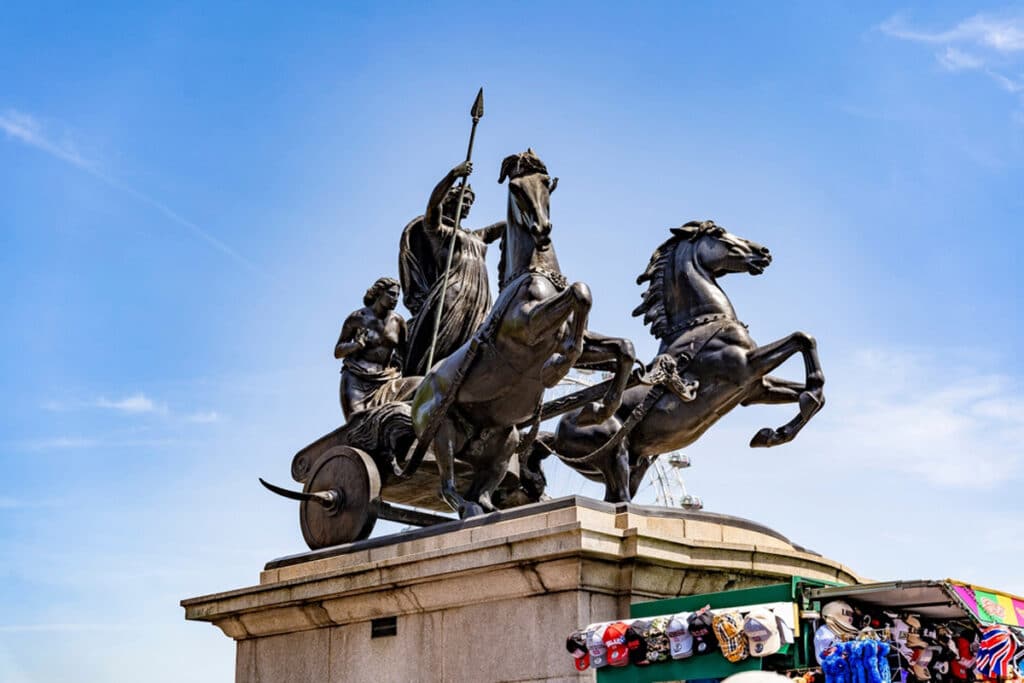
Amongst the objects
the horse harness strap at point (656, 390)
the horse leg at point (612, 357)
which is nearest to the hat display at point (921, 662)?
the horse leg at point (612, 357)

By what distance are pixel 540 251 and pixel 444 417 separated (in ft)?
5.11

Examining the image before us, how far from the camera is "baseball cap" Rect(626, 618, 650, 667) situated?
7.35 metres

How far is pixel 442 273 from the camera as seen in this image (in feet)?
41.9

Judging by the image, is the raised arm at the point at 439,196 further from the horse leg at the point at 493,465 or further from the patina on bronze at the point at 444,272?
the horse leg at the point at 493,465

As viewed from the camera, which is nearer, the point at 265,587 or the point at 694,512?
the point at 694,512

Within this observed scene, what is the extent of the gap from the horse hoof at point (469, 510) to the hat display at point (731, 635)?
3192 millimetres

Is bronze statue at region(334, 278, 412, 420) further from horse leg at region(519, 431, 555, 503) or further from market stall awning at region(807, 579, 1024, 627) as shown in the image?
market stall awning at region(807, 579, 1024, 627)

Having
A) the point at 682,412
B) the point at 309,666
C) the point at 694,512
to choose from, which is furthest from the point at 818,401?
the point at 309,666

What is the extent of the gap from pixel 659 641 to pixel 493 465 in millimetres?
3275

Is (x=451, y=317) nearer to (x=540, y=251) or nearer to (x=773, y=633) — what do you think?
(x=540, y=251)

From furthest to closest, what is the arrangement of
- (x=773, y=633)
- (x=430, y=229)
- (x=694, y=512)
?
(x=430, y=229), (x=694, y=512), (x=773, y=633)

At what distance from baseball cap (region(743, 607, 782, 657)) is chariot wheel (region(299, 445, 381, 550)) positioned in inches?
180

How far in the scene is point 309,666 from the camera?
408 inches

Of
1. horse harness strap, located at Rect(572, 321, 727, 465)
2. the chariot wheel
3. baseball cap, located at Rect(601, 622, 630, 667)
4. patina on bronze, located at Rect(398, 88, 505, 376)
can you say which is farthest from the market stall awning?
patina on bronze, located at Rect(398, 88, 505, 376)
